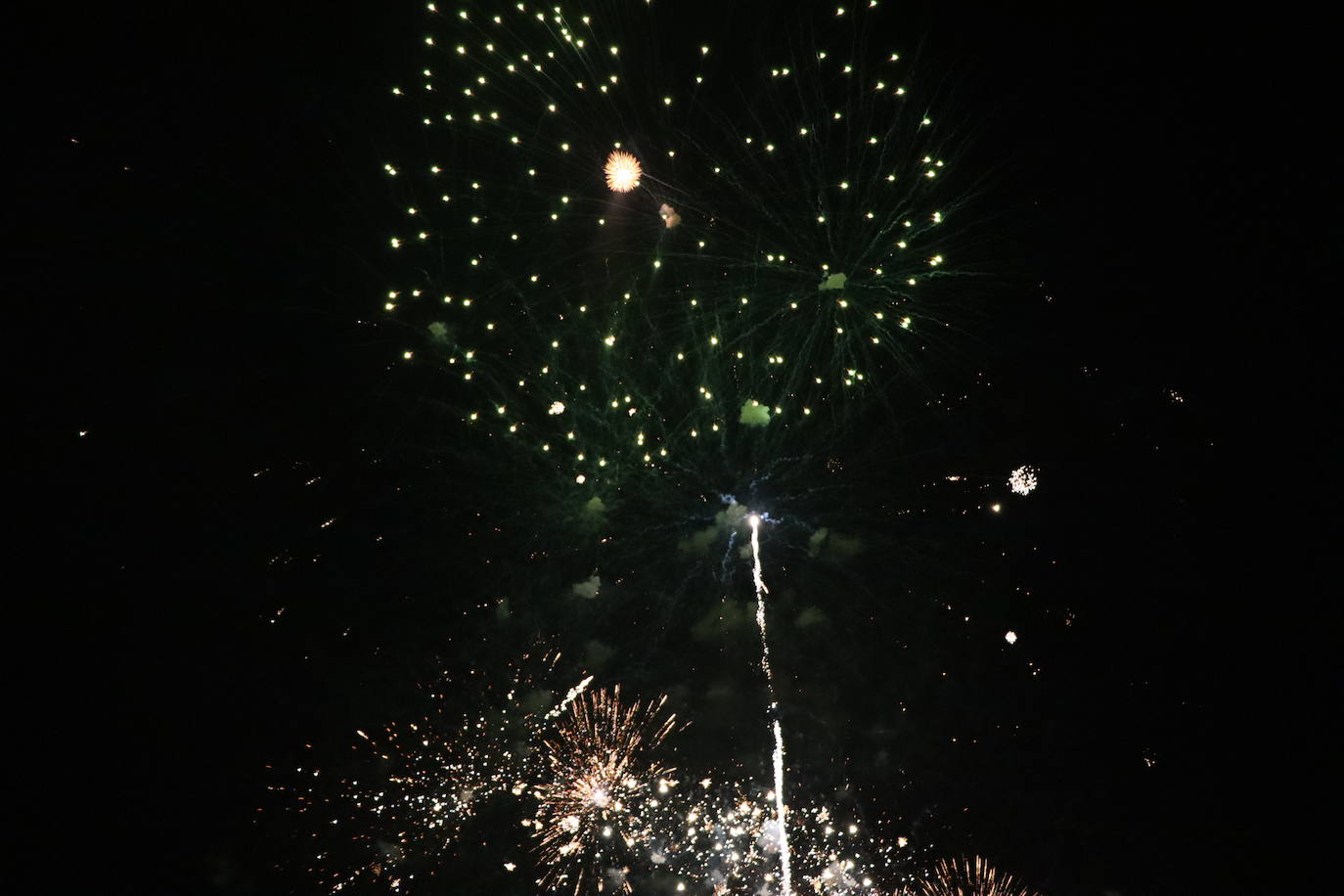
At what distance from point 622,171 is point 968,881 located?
5753mm

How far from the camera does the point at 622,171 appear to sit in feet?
13.5

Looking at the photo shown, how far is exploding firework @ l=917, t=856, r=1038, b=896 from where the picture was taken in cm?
512

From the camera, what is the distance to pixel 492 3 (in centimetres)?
376

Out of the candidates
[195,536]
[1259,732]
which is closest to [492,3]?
[195,536]

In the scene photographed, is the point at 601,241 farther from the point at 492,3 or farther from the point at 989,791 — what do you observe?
the point at 989,791

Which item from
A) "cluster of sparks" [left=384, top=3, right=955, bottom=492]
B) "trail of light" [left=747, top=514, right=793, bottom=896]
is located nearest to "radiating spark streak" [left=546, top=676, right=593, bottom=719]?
"trail of light" [left=747, top=514, right=793, bottom=896]

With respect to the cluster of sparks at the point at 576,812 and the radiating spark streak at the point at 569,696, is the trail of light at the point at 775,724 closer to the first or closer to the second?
the cluster of sparks at the point at 576,812

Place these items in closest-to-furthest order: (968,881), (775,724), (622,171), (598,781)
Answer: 1. (622,171)
2. (968,881)
3. (598,781)
4. (775,724)

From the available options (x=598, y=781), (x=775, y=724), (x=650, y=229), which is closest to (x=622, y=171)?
(x=650, y=229)

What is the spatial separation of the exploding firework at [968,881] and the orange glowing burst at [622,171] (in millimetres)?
5484

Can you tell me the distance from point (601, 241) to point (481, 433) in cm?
160

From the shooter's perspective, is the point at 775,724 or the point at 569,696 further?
the point at 775,724

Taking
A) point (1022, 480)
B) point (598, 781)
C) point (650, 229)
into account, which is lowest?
point (598, 781)

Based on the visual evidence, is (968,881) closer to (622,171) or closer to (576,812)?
(576,812)
